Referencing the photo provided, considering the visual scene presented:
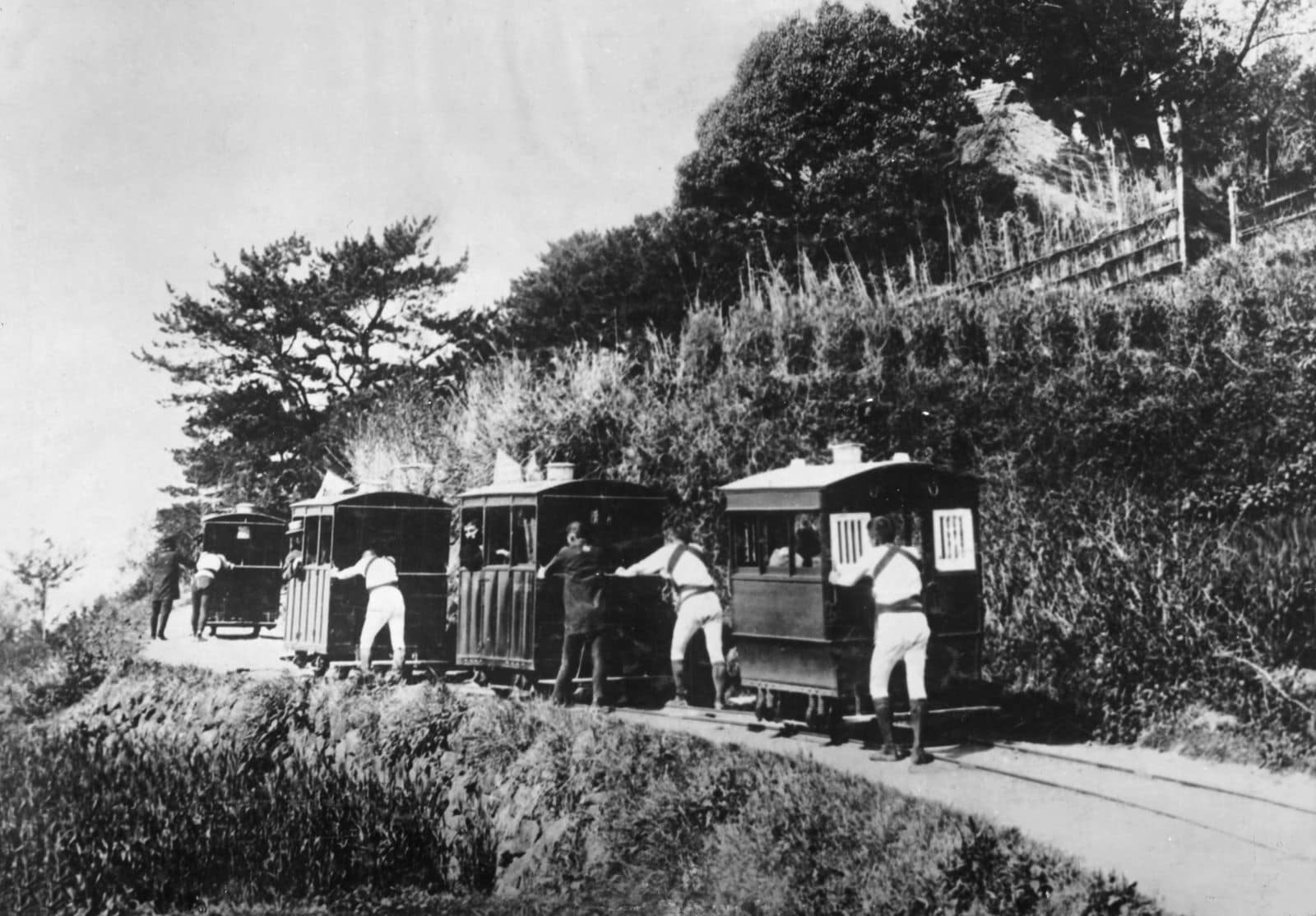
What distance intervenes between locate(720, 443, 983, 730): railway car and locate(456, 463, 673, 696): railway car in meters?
2.07

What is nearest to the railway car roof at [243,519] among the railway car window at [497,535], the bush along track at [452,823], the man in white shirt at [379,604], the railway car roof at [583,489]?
the bush along track at [452,823]

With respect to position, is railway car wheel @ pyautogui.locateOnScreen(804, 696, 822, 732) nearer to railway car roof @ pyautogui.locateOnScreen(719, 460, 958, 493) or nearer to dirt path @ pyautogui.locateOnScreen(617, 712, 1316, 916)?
dirt path @ pyautogui.locateOnScreen(617, 712, 1316, 916)

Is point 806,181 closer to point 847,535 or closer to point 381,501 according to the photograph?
point 381,501

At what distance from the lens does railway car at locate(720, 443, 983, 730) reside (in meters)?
7.87

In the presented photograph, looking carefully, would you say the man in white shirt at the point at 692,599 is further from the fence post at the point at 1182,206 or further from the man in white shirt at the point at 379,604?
Answer: the fence post at the point at 1182,206

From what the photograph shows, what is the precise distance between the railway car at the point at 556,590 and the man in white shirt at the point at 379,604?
1.30 meters

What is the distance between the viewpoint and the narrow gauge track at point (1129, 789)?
5.57m

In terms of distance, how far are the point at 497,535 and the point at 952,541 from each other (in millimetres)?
5456

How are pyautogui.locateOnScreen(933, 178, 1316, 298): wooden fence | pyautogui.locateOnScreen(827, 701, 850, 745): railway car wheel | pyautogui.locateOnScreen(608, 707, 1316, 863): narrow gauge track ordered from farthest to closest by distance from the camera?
pyautogui.locateOnScreen(933, 178, 1316, 298): wooden fence, pyautogui.locateOnScreen(827, 701, 850, 745): railway car wheel, pyautogui.locateOnScreen(608, 707, 1316, 863): narrow gauge track

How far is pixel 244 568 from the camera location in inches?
723

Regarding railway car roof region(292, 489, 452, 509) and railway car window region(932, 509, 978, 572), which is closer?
railway car window region(932, 509, 978, 572)

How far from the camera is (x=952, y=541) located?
8.29 meters

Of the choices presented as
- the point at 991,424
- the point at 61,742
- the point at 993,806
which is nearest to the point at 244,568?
the point at 61,742

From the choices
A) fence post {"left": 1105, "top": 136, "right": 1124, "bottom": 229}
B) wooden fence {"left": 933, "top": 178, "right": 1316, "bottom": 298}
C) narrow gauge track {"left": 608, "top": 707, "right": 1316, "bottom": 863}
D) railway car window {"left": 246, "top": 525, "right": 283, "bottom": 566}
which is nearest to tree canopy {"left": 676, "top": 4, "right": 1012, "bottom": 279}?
fence post {"left": 1105, "top": 136, "right": 1124, "bottom": 229}
